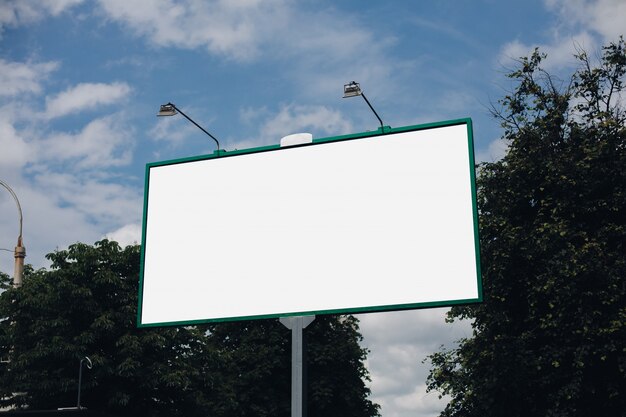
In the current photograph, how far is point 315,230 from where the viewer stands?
728 inches

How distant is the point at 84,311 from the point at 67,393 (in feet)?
12.3

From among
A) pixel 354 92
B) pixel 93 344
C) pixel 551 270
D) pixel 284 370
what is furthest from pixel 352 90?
pixel 284 370

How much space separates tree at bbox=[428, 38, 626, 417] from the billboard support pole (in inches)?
412

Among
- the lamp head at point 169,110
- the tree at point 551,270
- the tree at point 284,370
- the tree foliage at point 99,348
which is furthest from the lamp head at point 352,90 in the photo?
the tree at point 284,370

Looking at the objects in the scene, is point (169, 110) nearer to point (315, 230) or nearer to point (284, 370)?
point (315, 230)

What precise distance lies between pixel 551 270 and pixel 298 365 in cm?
1109

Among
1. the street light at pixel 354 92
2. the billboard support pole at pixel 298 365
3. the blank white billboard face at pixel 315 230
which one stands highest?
the street light at pixel 354 92

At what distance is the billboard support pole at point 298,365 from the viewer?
1753 centimetres

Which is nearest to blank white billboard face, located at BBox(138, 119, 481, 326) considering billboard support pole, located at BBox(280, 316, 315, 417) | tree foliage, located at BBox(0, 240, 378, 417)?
billboard support pole, located at BBox(280, 316, 315, 417)

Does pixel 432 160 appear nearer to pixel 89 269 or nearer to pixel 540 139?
pixel 540 139

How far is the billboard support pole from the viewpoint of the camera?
17.5 m

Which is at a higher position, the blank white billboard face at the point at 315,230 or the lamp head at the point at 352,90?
the lamp head at the point at 352,90

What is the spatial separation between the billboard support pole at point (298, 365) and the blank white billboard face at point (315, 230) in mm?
241

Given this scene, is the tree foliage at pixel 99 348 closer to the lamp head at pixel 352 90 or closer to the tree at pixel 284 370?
the tree at pixel 284 370
